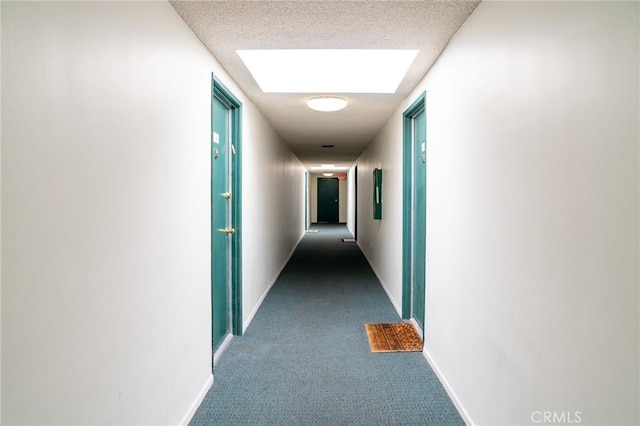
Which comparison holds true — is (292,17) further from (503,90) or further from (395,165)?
(395,165)

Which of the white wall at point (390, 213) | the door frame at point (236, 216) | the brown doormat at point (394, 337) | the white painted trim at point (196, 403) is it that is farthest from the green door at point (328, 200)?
the white painted trim at point (196, 403)

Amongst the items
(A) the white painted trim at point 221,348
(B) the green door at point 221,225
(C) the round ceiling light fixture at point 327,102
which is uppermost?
(C) the round ceiling light fixture at point 327,102

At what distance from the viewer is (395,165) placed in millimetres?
3994

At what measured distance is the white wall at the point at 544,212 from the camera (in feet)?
3.01

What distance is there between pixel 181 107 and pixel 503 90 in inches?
62.8

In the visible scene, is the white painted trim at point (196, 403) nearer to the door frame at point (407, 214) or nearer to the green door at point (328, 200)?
the door frame at point (407, 214)

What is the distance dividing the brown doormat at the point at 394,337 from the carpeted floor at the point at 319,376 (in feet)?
0.26

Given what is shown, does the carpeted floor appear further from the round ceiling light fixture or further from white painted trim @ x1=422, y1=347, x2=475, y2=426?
the round ceiling light fixture

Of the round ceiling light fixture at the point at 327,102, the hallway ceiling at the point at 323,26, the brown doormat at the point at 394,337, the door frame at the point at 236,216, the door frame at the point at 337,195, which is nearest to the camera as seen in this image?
the hallway ceiling at the point at 323,26

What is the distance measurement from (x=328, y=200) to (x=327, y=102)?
1179 centimetres

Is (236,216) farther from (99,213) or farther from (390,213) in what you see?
(390,213)

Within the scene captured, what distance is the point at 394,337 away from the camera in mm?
3102

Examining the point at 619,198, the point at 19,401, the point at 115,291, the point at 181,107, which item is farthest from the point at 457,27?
the point at 19,401

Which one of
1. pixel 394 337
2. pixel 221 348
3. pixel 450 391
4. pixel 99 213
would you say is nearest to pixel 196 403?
pixel 221 348
